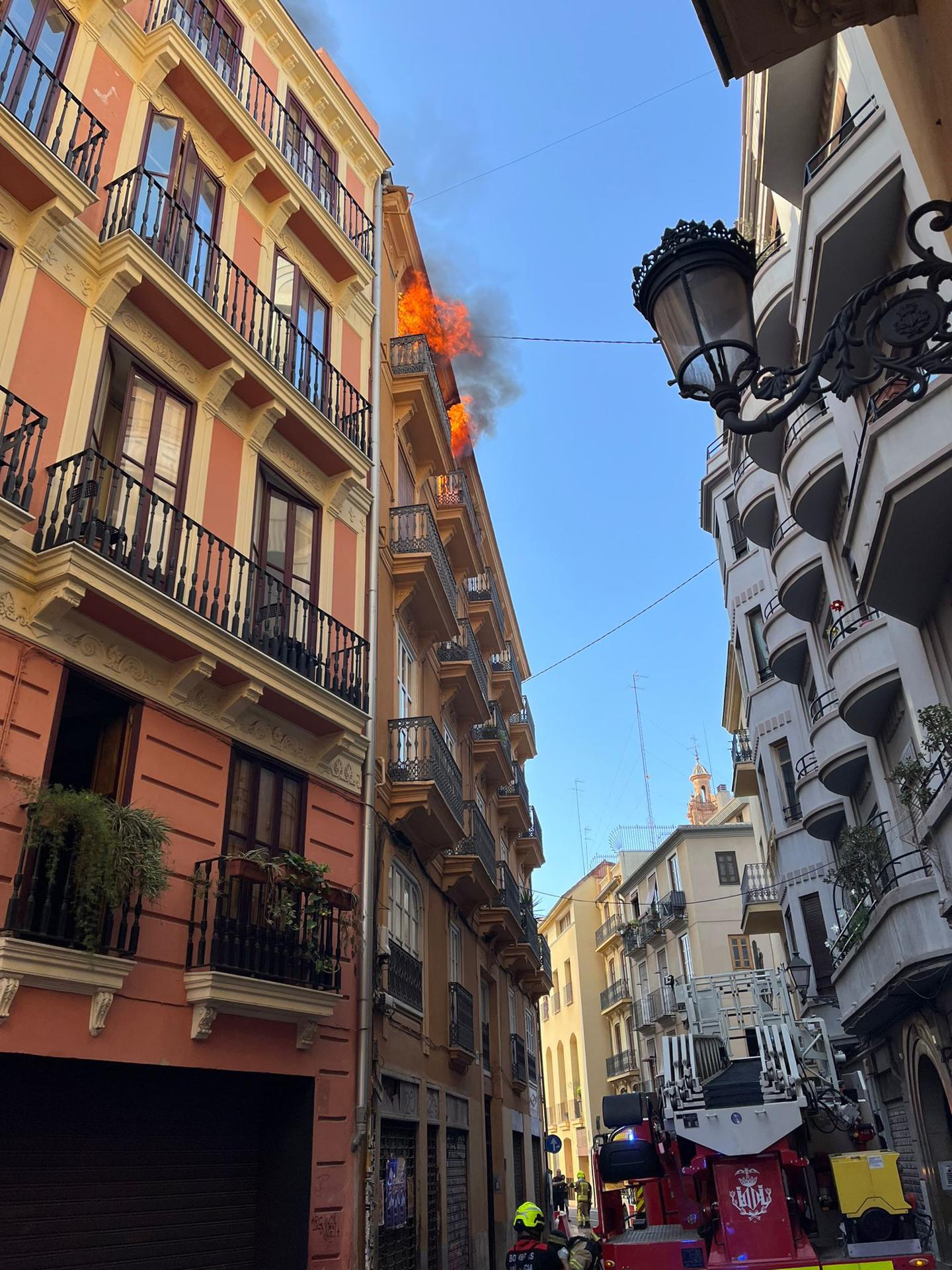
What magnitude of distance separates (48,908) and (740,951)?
141 ft

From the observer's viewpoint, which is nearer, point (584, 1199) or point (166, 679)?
point (166, 679)

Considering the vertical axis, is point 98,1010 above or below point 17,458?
below

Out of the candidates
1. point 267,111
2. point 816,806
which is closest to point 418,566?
point 267,111

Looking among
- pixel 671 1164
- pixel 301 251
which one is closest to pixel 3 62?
pixel 301 251

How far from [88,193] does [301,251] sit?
17.3 ft

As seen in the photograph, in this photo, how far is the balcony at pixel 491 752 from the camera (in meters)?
22.7

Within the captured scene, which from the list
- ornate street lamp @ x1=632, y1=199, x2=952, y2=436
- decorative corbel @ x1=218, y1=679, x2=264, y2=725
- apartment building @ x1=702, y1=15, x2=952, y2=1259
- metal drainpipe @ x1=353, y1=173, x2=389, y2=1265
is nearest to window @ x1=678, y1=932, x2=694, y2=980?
apartment building @ x1=702, y1=15, x2=952, y2=1259

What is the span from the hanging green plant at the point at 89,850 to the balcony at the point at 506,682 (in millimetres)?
19504

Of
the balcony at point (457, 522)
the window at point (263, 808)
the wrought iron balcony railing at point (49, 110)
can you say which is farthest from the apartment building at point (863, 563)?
the wrought iron balcony railing at point (49, 110)

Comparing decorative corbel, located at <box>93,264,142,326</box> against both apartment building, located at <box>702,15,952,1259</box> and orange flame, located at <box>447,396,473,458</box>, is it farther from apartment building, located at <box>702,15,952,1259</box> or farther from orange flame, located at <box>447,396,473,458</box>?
orange flame, located at <box>447,396,473,458</box>

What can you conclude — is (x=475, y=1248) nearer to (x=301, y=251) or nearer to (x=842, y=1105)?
(x=842, y=1105)

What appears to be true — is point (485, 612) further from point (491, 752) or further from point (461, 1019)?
point (461, 1019)

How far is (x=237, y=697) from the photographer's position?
33.1 feet

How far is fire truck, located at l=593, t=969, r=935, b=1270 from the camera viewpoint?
9.02 m
